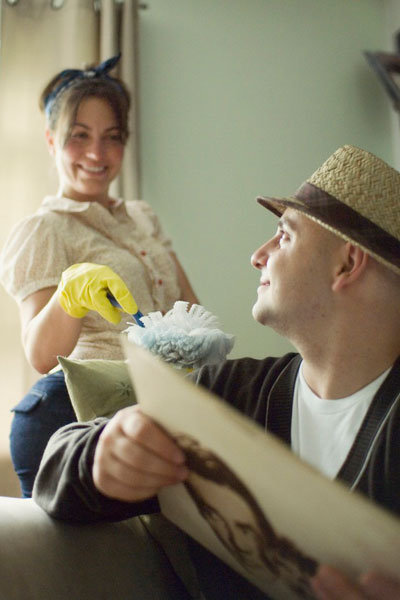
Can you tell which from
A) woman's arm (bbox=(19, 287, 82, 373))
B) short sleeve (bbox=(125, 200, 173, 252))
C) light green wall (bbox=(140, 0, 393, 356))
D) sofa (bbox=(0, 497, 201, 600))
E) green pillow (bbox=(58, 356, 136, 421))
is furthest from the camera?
light green wall (bbox=(140, 0, 393, 356))

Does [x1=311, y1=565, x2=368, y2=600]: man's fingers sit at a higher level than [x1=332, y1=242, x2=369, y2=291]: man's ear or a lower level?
lower

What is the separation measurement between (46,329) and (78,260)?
0.79 feet

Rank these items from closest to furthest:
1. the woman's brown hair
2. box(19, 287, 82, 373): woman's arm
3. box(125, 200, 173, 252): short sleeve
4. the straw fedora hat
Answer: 1. the straw fedora hat
2. box(19, 287, 82, 373): woman's arm
3. the woman's brown hair
4. box(125, 200, 173, 252): short sleeve

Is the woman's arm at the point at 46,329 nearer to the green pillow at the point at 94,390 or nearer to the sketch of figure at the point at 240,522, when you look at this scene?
the green pillow at the point at 94,390

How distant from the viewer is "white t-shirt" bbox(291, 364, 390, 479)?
0.76 meters

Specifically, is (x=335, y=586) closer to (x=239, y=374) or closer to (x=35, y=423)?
(x=239, y=374)

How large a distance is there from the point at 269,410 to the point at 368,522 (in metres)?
0.36

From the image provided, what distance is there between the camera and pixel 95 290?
135 cm

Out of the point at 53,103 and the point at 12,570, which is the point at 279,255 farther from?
the point at 53,103

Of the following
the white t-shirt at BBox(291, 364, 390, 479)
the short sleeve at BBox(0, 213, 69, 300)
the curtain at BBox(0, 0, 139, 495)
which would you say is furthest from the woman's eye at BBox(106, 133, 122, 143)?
the white t-shirt at BBox(291, 364, 390, 479)

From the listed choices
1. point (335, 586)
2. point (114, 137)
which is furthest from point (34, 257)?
point (335, 586)

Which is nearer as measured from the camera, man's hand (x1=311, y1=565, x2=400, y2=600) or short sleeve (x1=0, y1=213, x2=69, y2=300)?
man's hand (x1=311, y1=565, x2=400, y2=600)

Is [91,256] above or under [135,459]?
above

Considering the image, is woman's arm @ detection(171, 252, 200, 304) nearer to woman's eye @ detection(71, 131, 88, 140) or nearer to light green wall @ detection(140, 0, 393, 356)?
woman's eye @ detection(71, 131, 88, 140)
